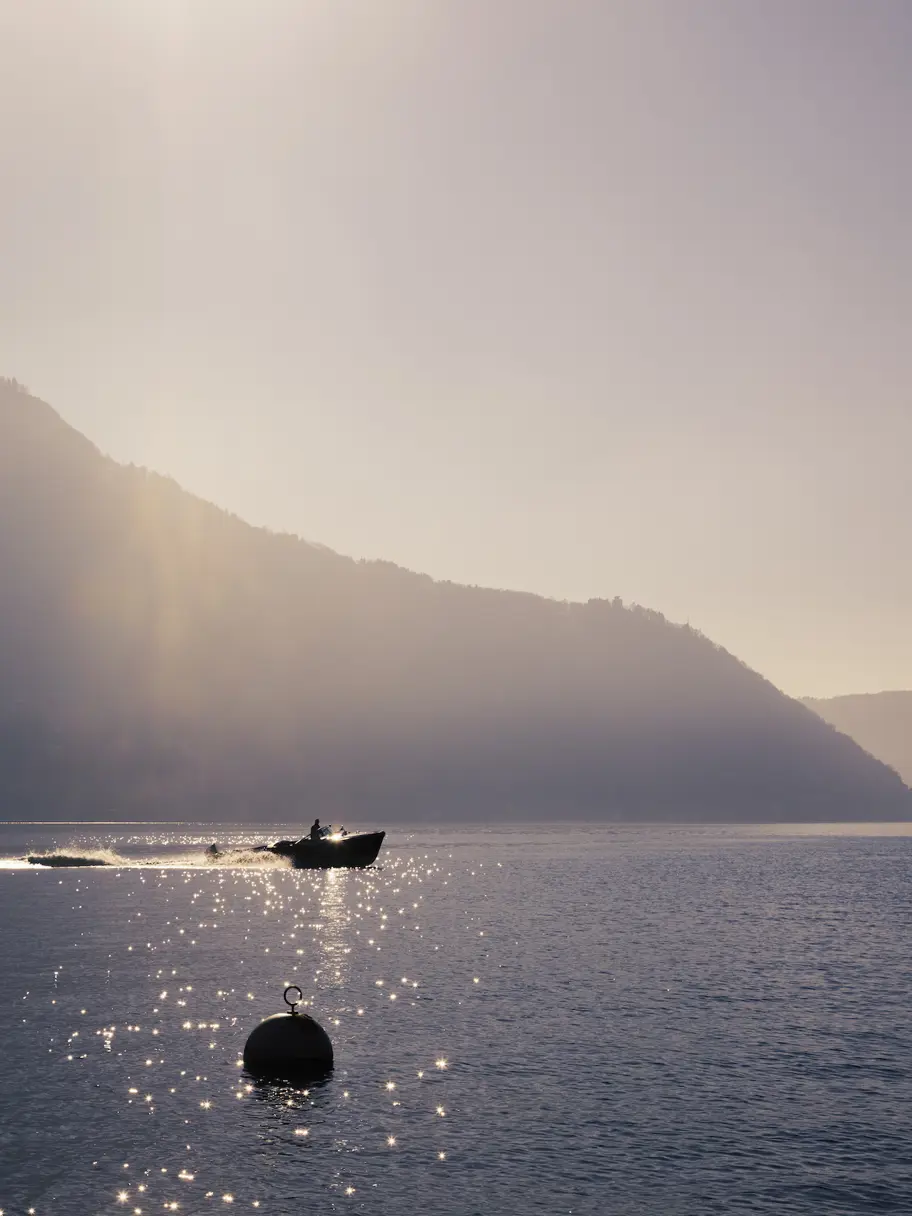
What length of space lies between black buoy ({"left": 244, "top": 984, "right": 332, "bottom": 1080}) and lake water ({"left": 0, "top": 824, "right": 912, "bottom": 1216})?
0.59 m

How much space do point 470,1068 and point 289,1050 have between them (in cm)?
536

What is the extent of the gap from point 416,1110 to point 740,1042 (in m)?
14.0

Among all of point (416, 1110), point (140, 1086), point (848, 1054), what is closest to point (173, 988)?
point (140, 1086)

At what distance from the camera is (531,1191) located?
23875 millimetres

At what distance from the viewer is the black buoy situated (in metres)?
33.9

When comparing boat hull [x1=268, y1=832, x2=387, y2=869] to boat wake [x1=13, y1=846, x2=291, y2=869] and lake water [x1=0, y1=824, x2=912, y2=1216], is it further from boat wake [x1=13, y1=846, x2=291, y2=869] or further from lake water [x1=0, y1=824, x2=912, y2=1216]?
lake water [x1=0, y1=824, x2=912, y2=1216]

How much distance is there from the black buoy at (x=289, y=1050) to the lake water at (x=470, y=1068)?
588mm

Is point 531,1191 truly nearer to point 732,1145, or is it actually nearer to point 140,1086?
point 732,1145

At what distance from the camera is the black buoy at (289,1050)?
1336 inches

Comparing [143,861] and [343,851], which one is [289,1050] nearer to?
[343,851]

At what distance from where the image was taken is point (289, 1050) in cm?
3406

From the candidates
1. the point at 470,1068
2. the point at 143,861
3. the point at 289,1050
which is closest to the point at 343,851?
the point at 143,861

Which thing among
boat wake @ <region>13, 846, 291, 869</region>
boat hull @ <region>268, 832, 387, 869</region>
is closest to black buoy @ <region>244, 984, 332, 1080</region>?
boat hull @ <region>268, 832, 387, 869</region>

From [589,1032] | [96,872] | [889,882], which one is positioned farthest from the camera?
[96,872]
